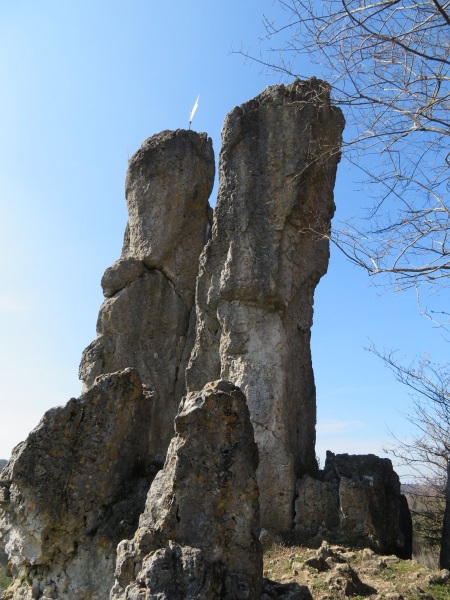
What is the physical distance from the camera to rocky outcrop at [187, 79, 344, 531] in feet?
29.6

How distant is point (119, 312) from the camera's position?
462 inches

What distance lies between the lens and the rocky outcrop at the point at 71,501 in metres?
5.18

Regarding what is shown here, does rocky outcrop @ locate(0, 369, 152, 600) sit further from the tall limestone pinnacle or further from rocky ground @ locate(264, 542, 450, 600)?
rocky ground @ locate(264, 542, 450, 600)

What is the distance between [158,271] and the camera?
1223 cm

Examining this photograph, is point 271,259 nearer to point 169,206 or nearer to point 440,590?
point 169,206

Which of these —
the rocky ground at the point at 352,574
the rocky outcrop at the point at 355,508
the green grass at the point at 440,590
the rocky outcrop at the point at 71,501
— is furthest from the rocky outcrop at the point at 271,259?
the rocky outcrop at the point at 71,501

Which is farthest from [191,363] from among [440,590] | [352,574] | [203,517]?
[203,517]

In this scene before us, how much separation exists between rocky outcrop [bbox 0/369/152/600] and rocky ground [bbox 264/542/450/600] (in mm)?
1664

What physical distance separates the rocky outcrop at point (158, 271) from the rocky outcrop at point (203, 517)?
6.96 metres

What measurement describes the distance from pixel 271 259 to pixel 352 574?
443cm

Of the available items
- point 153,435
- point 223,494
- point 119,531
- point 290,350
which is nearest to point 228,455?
point 223,494

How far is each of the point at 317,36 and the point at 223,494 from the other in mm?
3973

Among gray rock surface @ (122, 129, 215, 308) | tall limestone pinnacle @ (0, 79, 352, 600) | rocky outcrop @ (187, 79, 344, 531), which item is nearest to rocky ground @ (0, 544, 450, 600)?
tall limestone pinnacle @ (0, 79, 352, 600)

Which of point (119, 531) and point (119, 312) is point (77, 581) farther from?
point (119, 312)
